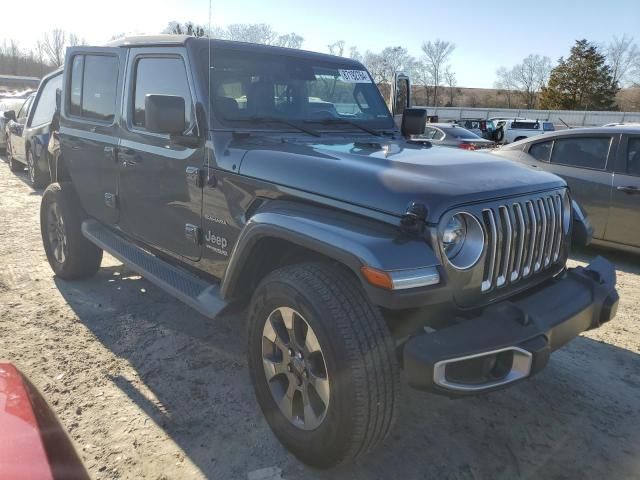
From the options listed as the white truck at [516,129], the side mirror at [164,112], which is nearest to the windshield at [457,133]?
the white truck at [516,129]

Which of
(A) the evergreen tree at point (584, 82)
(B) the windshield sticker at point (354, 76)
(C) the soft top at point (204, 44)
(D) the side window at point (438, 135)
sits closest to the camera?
(C) the soft top at point (204, 44)

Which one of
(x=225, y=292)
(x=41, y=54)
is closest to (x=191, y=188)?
(x=225, y=292)

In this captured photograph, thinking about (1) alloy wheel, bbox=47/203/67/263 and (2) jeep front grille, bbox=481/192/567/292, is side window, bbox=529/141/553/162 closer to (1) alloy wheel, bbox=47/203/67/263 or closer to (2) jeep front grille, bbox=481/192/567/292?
(2) jeep front grille, bbox=481/192/567/292

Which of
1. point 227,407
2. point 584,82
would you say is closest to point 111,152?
point 227,407

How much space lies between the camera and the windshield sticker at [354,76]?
4.00 m

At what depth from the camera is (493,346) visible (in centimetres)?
218

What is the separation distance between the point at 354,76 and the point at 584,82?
5227 cm

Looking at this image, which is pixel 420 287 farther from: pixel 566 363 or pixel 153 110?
pixel 566 363

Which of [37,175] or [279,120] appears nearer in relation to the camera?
[279,120]

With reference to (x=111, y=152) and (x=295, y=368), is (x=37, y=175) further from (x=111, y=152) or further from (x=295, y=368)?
(x=295, y=368)

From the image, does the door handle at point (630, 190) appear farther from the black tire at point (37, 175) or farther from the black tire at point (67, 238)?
the black tire at point (37, 175)

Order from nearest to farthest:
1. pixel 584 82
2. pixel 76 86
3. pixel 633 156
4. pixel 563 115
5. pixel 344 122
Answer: pixel 344 122, pixel 76 86, pixel 633 156, pixel 563 115, pixel 584 82

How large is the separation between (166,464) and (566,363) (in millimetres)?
2689

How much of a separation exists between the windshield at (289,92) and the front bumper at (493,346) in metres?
1.81
